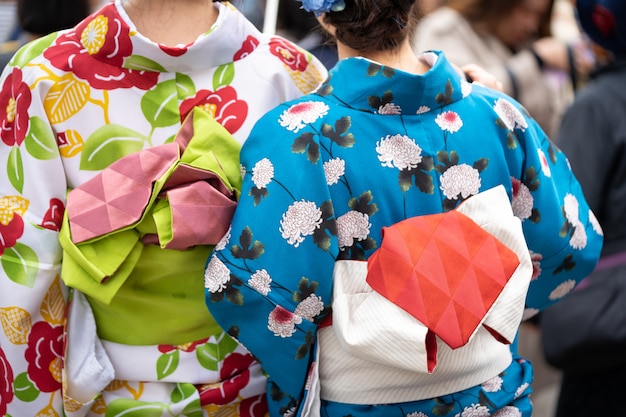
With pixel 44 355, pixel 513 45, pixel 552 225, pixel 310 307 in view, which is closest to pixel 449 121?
pixel 552 225

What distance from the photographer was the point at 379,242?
5.88 feet

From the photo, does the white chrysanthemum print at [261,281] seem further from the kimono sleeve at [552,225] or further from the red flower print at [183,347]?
the kimono sleeve at [552,225]

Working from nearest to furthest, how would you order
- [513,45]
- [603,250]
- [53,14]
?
[603,250] → [53,14] → [513,45]

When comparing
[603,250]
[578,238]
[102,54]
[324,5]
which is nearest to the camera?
[324,5]

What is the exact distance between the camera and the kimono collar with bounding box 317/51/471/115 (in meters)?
1.79

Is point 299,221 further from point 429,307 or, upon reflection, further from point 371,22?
point 371,22

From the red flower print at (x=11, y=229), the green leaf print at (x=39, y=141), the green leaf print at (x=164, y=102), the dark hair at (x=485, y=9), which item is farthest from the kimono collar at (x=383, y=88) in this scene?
the dark hair at (x=485, y=9)

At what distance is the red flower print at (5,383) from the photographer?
6.19 ft

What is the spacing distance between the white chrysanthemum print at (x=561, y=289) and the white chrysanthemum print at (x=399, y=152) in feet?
1.99

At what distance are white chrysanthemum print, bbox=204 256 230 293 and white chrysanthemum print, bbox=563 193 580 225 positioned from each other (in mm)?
824

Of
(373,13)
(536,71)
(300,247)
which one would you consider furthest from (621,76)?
(300,247)

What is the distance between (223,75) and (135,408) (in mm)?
763

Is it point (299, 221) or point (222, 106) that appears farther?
point (222, 106)

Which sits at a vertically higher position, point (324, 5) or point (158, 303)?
point (324, 5)
